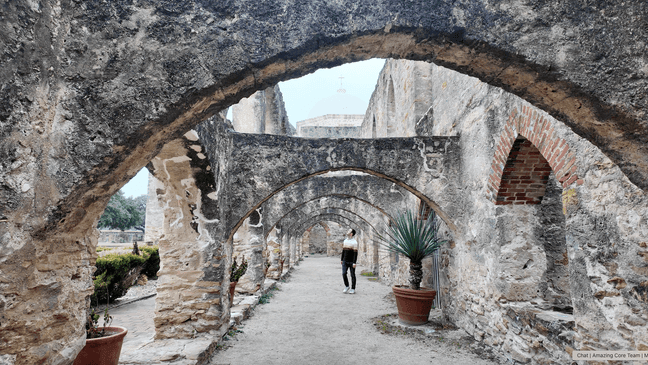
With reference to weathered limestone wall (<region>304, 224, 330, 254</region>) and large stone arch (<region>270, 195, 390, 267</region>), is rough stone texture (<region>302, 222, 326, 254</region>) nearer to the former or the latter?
weathered limestone wall (<region>304, 224, 330, 254</region>)

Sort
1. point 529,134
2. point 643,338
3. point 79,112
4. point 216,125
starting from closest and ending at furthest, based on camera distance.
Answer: point 79,112
point 643,338
point 529,134
point 216,125

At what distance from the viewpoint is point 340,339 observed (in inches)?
211

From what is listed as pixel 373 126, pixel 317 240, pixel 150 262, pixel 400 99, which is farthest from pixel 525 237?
pixel 317 240

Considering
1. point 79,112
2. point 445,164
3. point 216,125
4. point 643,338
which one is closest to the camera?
point 79,112

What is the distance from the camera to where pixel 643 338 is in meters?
2.50

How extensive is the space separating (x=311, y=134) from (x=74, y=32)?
61.0 feet

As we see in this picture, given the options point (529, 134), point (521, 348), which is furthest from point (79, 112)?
point (521, 348)

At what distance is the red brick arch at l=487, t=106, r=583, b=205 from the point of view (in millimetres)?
3479

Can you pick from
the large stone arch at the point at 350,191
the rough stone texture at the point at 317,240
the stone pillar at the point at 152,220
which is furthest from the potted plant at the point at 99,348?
the rough stone texture at the point at 317,240

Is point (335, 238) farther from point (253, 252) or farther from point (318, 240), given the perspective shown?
point (253, 252)

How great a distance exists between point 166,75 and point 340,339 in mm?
4495

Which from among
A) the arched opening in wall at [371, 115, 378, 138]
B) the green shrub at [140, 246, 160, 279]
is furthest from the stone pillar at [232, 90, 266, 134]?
the green shrub at [140, 246, 160, 279]

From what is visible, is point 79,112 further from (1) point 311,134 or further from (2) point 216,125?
(1) point 311,134

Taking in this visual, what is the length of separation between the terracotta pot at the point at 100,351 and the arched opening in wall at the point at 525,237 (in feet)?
13.0
